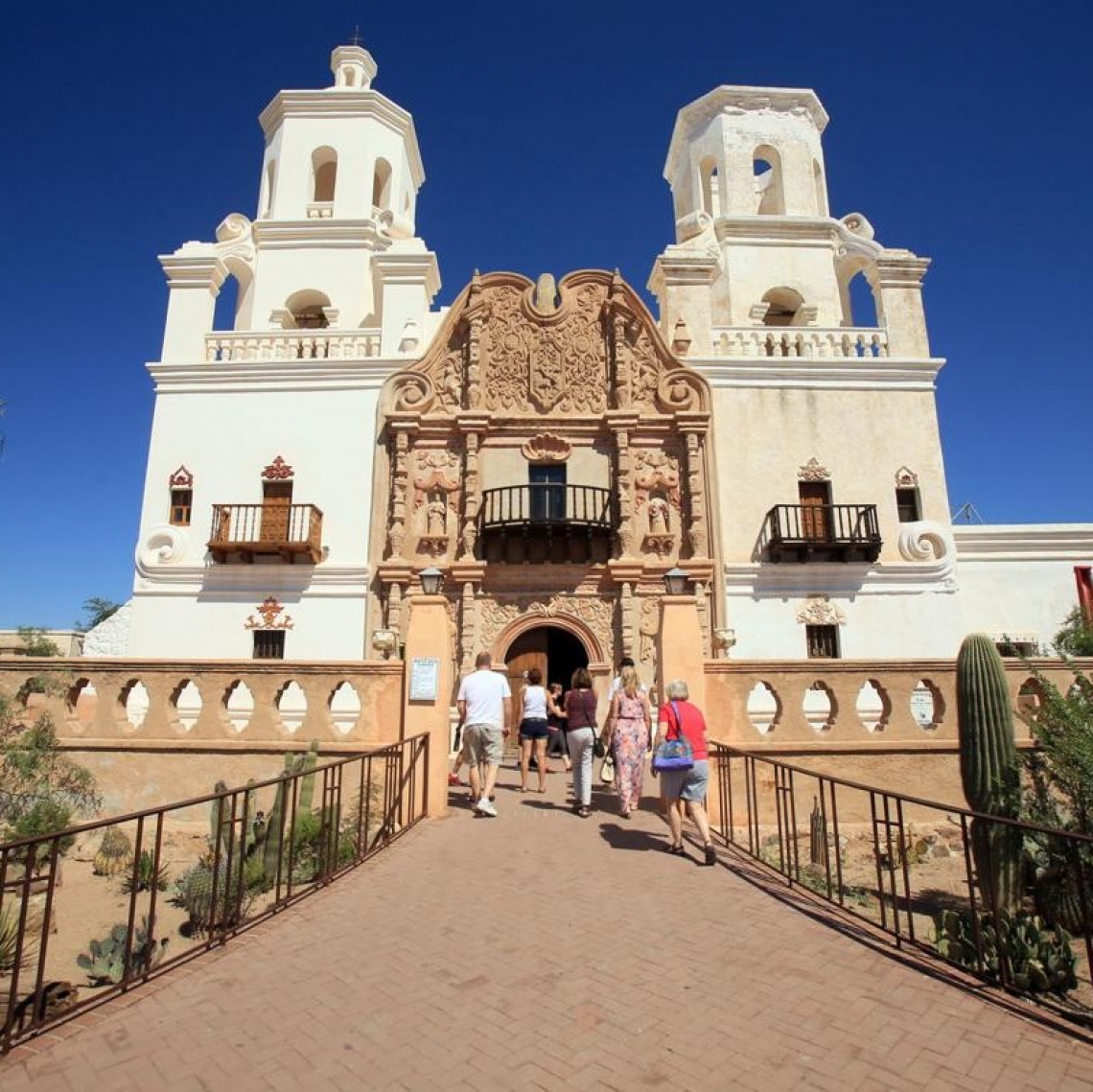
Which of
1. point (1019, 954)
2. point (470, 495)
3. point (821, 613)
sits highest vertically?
point (470, 495)

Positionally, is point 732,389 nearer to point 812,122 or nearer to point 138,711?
point 812,122

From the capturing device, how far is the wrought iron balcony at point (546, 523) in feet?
54.5

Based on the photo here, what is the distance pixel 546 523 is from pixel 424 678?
7.49 meters

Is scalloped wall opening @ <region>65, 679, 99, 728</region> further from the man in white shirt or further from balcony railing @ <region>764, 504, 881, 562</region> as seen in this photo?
balcony railing @ <region>764, 504, 881, 562</region>

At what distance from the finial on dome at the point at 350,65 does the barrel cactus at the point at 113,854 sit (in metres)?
24.1

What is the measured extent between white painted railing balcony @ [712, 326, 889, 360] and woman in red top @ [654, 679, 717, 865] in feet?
44.4

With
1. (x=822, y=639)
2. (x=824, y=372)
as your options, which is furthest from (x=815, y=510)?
(x=824, y=372)

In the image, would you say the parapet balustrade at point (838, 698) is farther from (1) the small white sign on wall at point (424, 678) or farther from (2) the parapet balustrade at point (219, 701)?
(2) the parapet balustrade at point (219, 701)

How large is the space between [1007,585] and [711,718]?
1206cm

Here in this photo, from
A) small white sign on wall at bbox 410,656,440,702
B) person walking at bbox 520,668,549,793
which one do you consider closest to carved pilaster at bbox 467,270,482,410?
person walking at bbox 520,668,549,793

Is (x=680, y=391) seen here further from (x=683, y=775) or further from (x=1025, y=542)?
(x=683, y=775)

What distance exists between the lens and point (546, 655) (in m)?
16.9

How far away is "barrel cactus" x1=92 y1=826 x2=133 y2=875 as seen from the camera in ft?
30.4

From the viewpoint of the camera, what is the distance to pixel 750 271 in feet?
68.4
